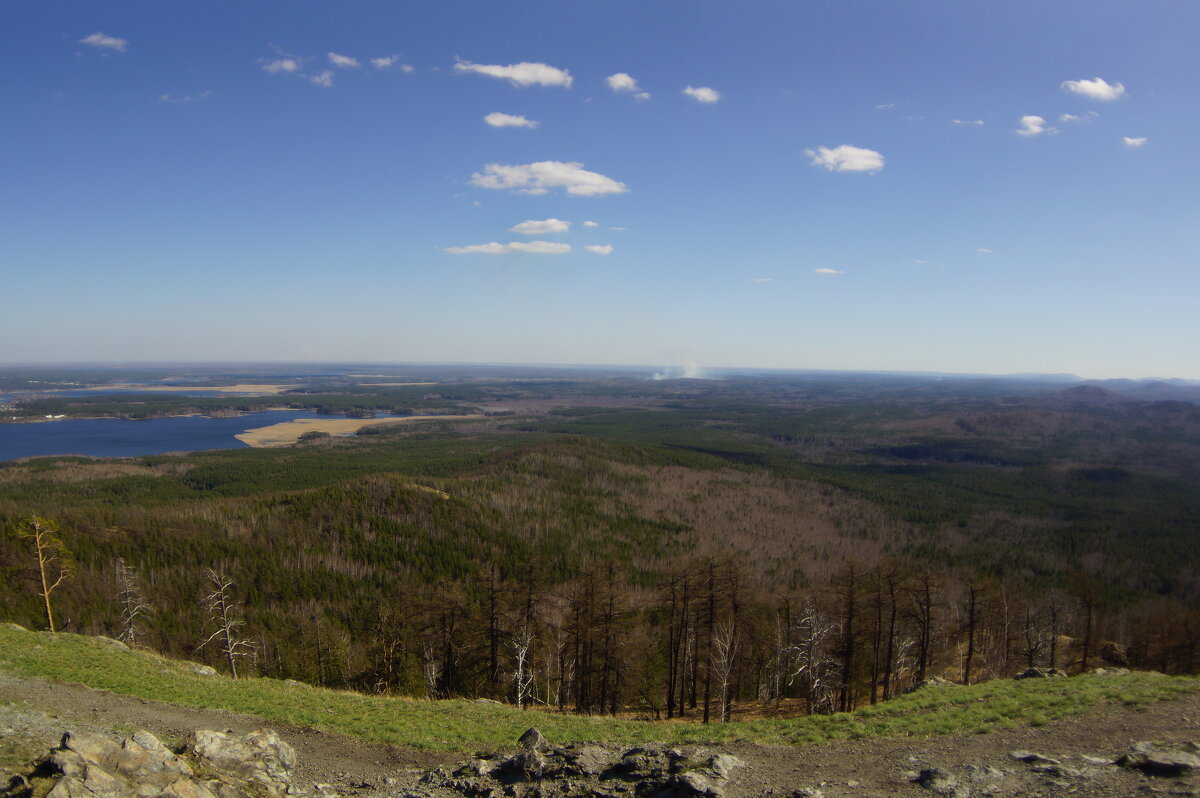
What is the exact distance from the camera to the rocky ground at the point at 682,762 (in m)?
10.7

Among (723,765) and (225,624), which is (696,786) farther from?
(225,624)

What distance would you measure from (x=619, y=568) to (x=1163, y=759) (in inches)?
1071

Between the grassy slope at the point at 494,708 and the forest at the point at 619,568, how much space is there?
8.24m

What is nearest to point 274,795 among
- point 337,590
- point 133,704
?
point 133,704

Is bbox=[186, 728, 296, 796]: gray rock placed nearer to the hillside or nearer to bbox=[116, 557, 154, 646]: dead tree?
the hillside

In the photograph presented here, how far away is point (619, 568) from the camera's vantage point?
1412 inches

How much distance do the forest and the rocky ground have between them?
13.9 metres

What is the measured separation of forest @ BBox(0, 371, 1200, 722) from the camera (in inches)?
1272

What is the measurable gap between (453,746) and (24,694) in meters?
12.7

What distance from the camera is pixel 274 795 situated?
10602 millimetres

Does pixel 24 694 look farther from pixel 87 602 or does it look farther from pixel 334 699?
pixel 87 602

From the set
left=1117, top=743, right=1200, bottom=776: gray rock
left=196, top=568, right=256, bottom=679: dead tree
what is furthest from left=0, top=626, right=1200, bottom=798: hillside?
left=196, top=568, right=256, bottom=679: dead tree

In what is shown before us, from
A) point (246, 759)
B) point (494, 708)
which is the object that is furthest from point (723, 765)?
point (494, 708)

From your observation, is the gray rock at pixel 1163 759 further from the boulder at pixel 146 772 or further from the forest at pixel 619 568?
the boulder at pixel 146 772
